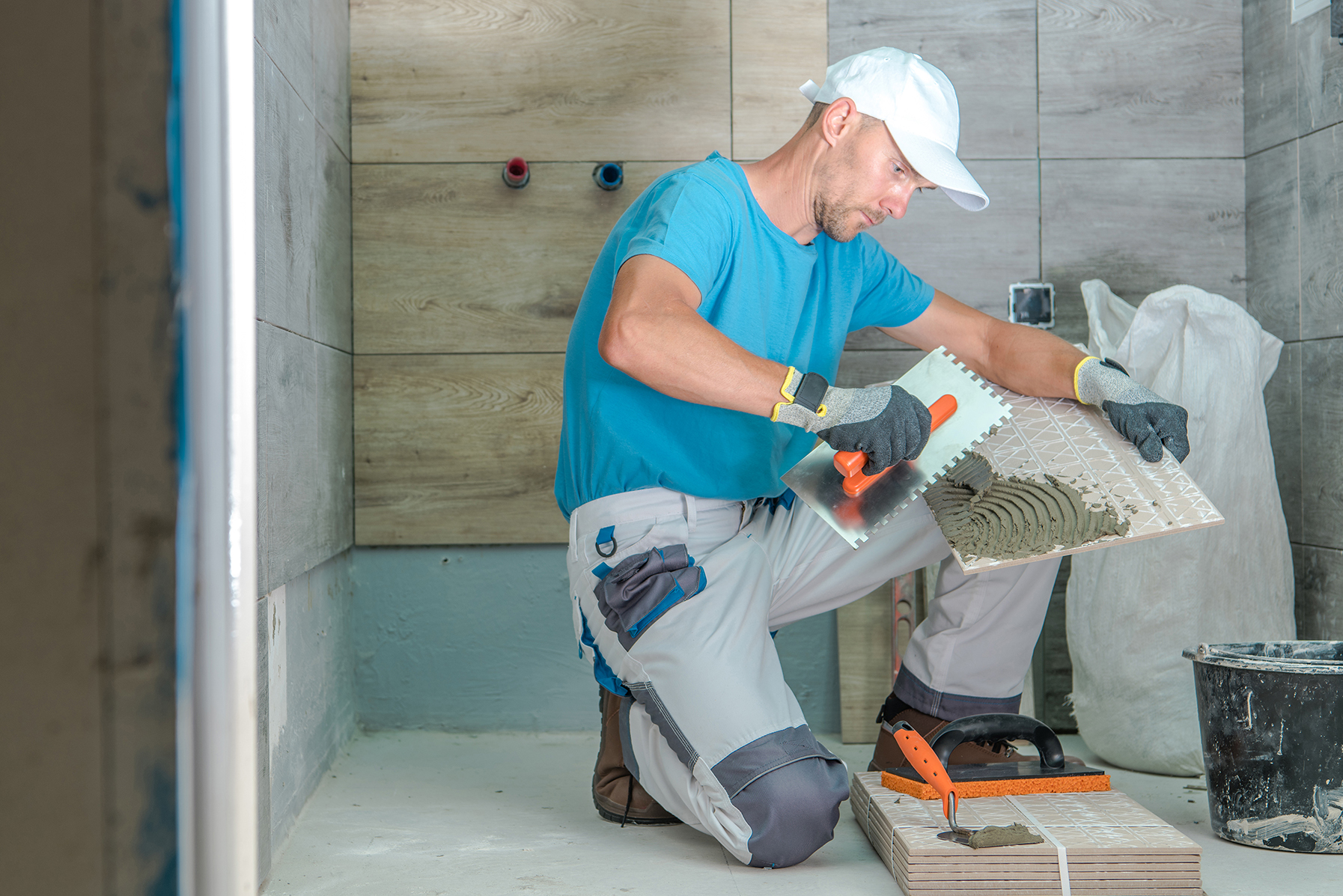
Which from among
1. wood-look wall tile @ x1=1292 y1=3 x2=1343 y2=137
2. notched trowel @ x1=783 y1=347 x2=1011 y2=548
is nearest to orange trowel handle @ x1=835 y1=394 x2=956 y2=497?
notched trowel @ x1=783 y1=347 x2=1011 y2=548

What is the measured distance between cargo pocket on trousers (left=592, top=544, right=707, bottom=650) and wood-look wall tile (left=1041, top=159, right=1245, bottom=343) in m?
1.31

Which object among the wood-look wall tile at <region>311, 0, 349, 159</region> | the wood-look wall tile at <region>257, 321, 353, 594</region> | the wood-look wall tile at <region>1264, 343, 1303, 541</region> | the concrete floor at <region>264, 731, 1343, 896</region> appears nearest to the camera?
the concrete floor at <region>264, 731, 1343, 896</region>

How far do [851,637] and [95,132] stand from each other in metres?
2.23

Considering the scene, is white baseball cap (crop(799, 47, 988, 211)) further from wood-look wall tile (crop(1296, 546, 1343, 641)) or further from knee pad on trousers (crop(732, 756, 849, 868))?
wood-look wall tile (crop(1296, 546, 1343, 641))

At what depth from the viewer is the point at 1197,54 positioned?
2402mm

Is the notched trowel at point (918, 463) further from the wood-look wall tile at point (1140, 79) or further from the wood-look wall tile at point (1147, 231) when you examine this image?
the wood-look wall tile at point (1140, 79)

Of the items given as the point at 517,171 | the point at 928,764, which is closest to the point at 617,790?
the point at 928,764

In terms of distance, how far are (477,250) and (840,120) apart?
0.99 metres

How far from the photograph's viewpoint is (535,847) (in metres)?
1.64

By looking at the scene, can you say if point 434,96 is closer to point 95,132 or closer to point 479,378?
point 479,378

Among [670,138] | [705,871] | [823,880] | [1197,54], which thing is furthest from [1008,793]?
[1197,54]

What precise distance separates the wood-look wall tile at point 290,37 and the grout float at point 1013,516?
1.31 meters

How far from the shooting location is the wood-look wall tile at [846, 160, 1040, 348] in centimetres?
240

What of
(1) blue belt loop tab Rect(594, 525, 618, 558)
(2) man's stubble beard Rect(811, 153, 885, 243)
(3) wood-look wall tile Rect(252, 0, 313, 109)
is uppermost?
(3) wood-look wall tile Rect(252, 0, 313, 109)
